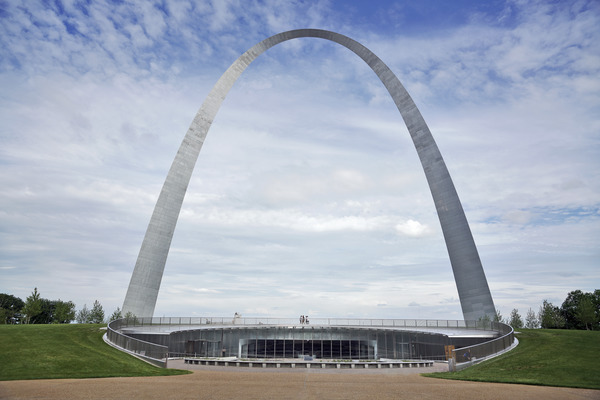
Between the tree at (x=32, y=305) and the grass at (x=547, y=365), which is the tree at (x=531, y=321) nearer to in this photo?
the grass at (x=547, y=365)

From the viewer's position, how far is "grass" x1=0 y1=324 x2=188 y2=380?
21.3 meters

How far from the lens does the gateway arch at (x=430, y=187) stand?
4875 centimetres

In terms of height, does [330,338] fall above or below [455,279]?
below

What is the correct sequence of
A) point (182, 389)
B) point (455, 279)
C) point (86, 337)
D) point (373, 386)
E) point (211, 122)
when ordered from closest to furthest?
point (182, 389) → point (373, 386) → point (86, 337) → point (455, 279) → point (211, 122)

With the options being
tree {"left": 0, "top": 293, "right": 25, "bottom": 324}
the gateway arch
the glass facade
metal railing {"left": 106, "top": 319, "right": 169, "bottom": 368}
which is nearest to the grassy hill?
metal railing {"left": 106, "top": 319, "right": 169, "bottom": 368}

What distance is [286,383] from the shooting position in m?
18.6

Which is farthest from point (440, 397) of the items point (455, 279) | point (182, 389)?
point (455, 279)

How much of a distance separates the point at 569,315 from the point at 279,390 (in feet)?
282

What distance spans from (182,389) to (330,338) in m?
32.7

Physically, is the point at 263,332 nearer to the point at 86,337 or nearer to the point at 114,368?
the point at 86,337

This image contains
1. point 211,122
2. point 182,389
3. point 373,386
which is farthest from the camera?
point 211,122

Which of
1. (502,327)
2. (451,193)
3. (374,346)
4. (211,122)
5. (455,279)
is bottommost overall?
(374,346)

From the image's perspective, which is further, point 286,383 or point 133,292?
point 133,292

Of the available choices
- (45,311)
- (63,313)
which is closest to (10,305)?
(45,311)
